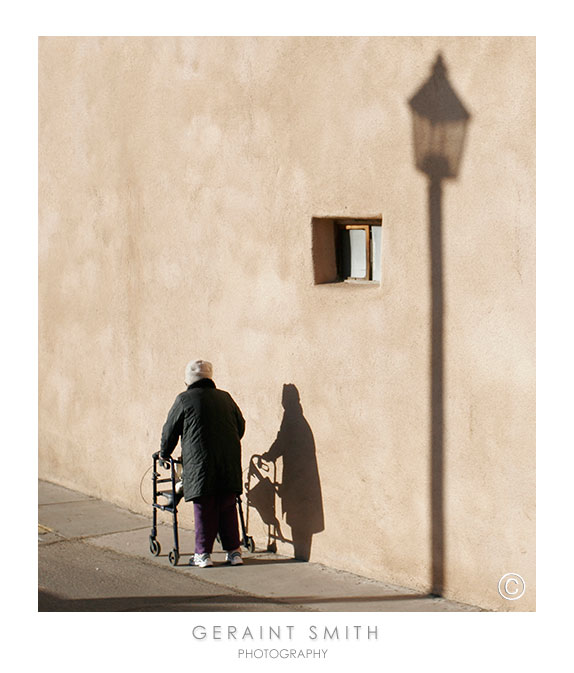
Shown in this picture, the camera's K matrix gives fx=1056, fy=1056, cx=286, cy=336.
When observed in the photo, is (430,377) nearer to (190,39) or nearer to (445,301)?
(445,301)

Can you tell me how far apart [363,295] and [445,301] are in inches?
29.7

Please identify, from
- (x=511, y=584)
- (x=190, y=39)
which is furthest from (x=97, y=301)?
(x=511, y=584)

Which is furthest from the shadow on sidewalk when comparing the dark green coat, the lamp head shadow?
the lamp head shadow

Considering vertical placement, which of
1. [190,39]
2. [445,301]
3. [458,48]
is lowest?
[445,301]

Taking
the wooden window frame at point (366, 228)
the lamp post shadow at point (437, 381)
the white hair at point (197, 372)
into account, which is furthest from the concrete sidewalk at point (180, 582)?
the wooden window frame at point (366, 228)

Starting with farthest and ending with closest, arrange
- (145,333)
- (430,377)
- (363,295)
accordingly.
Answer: (145,333) → (363,295) → (430,377)

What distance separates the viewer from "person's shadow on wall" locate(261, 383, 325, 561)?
7809 mm

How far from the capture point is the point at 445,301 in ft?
A: 22.2

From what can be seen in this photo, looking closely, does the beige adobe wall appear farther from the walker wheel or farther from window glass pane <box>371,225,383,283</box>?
the walker wheel

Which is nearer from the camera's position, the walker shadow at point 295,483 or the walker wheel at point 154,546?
the walker shadow at point 295,483

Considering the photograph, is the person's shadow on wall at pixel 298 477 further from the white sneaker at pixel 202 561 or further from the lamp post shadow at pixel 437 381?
the lamp post shadow at pixel 437 381

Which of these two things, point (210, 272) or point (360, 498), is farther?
point (210, 272)

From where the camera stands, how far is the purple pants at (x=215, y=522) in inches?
305

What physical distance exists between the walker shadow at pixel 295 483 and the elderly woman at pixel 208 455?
388 millimetres
